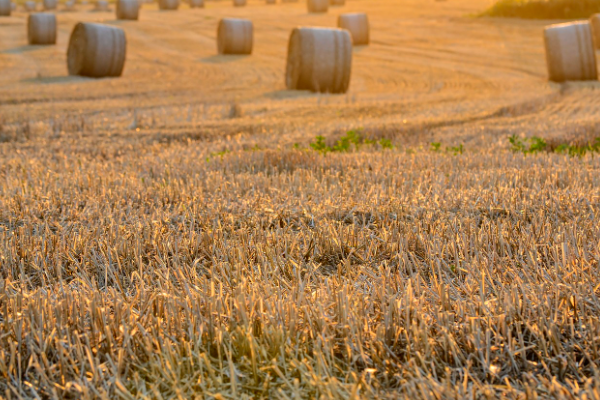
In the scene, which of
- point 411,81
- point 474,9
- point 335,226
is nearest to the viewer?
point 335,226

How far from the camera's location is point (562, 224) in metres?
2.73

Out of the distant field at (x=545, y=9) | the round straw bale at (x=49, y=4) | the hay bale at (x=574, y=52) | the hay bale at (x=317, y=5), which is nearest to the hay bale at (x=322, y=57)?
the hay bale at (x=574, y=52)

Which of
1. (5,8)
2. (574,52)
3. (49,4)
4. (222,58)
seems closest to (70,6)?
(49,4)

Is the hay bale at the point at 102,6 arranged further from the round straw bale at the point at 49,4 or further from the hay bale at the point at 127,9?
the hay bale at the point at 127,9

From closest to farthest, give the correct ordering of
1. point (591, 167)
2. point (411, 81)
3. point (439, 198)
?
1. point (439, 198)
2. point (591, 167)
3. point (411, 81)

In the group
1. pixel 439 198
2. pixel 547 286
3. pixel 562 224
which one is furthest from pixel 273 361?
pixel 439 198

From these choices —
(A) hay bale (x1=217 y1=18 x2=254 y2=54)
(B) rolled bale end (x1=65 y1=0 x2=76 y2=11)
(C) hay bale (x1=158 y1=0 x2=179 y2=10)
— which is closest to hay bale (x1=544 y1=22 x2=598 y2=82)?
(A) hay bale (x1=217 y1=18 x2=254 y2=54)

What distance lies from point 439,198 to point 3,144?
16.3 feet

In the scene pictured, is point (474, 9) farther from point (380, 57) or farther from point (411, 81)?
point (411, 81)

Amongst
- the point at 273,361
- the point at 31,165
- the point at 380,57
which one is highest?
the point at 380,57

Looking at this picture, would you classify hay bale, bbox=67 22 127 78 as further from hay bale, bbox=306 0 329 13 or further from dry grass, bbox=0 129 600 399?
hay bale, bbox=306 0 329 13

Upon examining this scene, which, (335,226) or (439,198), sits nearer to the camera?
(335,226)

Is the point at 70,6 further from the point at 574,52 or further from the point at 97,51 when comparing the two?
the point at 574,52

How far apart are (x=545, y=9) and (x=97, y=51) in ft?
80.2
